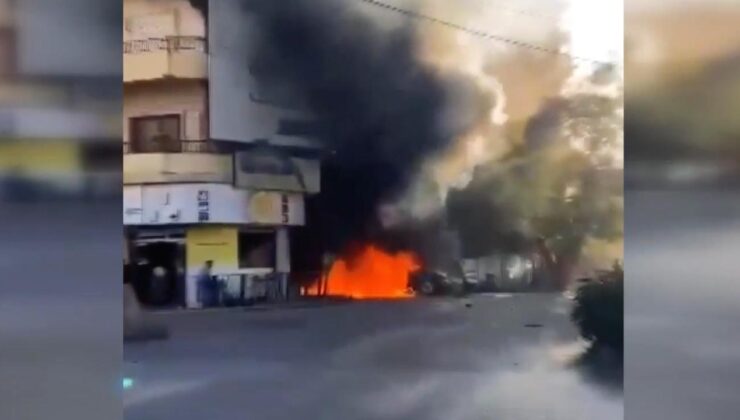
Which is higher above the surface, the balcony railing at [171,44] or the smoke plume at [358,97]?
the balcony railing at [171,44]

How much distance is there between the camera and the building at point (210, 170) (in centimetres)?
228

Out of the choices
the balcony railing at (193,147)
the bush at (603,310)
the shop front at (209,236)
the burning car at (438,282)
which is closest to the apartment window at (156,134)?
the balcony railing at (193,147)

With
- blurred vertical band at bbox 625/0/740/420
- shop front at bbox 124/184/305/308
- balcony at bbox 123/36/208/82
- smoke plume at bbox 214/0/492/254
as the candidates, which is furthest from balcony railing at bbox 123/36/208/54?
blurred vertical band at bbox 625/0/740/420

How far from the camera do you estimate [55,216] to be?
7.74ft

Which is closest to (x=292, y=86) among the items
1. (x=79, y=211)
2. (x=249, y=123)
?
(x=249, y=123)

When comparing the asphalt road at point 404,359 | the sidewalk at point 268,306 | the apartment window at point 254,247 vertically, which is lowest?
the asphalt road at point 404,359

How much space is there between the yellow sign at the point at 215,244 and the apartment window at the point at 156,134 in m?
0.23

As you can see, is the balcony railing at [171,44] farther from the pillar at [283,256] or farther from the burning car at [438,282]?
the burning car at [438,282]

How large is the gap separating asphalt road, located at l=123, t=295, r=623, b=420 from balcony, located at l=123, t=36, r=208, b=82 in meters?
0.64

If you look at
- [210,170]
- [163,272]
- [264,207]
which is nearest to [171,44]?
[210,170]

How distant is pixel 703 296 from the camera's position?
2.27 metres

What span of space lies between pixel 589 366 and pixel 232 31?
1300 millimetres

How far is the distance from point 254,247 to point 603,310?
36.9 inches

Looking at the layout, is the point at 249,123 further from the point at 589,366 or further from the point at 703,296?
the point at 703,296
